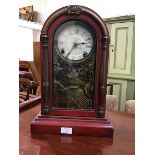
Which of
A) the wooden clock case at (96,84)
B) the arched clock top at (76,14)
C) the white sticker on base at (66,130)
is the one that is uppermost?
the arched clock top at (76,14)

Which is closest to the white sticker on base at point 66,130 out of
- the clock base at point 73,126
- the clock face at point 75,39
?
the clock base at point 73,126

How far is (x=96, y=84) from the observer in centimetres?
61

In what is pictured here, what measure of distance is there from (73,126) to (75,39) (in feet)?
0.84

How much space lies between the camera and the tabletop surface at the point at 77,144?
492mm

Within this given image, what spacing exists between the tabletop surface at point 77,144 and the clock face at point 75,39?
0.24 m

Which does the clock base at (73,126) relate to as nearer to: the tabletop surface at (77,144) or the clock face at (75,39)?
the tabletop surface at (77,144)

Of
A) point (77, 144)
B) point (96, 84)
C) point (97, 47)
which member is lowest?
point (77, 144)

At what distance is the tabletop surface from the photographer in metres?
0.49

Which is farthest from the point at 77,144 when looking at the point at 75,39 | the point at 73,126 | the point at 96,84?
the point at 75,39

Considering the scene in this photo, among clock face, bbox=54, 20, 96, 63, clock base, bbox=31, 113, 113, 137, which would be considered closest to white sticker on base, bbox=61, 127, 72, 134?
clock base, bbox=31, 113, 113, 137

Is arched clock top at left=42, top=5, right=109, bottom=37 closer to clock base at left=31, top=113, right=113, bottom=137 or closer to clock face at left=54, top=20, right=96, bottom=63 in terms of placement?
clock face at left=54, top=20, right=96, bottom=63

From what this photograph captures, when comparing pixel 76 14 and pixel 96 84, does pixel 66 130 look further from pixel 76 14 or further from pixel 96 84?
pixel 76 14
